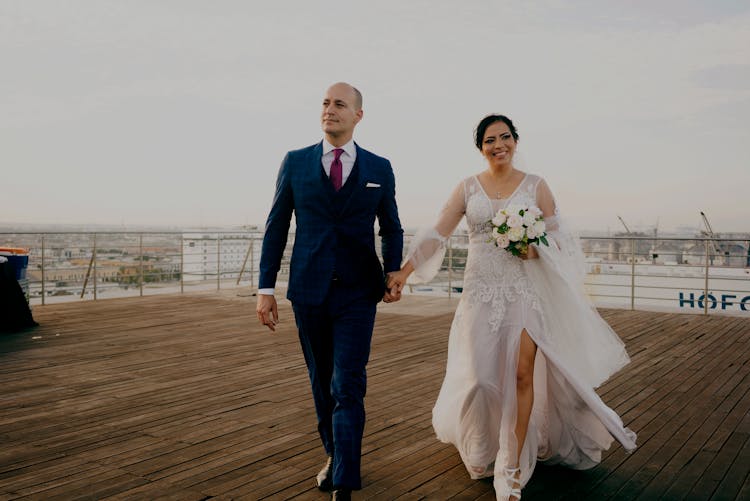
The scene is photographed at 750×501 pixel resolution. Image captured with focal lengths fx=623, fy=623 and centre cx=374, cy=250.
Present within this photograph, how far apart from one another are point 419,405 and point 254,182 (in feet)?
56.8

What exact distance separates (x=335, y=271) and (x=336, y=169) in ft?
1.30

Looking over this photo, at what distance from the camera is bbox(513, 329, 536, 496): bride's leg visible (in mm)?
2633

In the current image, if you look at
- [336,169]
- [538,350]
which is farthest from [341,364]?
[538,350]

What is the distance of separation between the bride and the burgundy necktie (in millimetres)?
485

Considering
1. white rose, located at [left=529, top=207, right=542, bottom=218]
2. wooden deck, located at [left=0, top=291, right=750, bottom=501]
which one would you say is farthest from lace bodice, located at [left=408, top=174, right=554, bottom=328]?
wooden deck, located at [left=0, top=291, right=750, bottom=501]

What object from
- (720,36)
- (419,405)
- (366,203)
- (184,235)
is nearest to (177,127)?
(184,235)

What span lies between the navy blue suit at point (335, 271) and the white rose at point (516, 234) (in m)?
0.54

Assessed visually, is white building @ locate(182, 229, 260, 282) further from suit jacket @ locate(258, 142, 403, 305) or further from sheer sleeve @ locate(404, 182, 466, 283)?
suit jacket @ locate(258, 142, 403, 305)

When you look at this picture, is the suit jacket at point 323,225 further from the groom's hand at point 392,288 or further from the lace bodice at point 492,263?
the lace bodice at point 492,263

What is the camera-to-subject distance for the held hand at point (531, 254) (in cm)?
274

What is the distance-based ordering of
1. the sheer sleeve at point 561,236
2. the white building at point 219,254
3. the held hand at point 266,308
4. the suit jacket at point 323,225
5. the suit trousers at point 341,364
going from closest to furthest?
1. the suit trousers at point 341,364
2. the suit jacket at point 323,225
3. the held hand at point 266,308
4. the sheer sleeve at point 561,236
5. the white building at point 219,254

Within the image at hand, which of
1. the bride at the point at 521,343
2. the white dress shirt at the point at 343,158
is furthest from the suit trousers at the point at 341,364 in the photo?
the white dress shirt at the point at 343,158

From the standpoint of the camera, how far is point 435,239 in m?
3.02

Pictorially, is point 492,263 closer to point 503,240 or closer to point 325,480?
point 503,240
